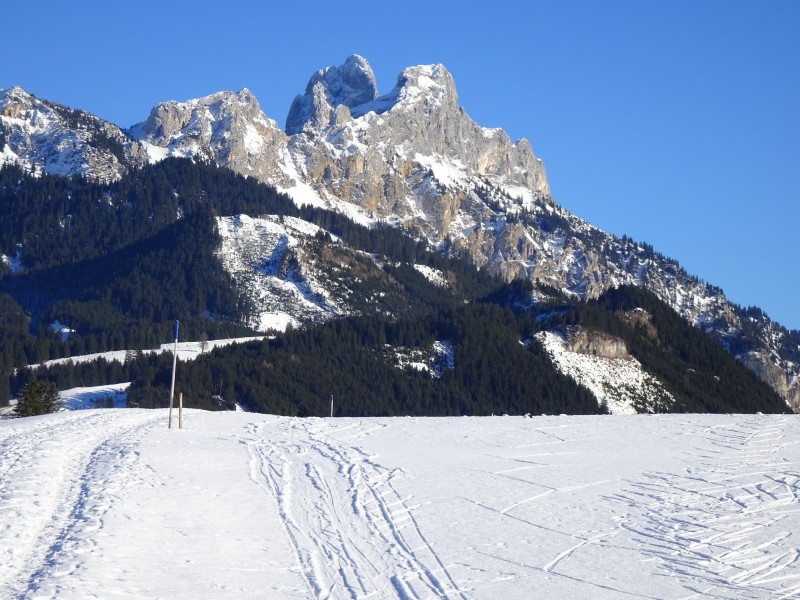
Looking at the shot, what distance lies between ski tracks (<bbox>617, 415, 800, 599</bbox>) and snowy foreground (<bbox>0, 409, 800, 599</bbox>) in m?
0.08

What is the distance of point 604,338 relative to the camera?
197 meters

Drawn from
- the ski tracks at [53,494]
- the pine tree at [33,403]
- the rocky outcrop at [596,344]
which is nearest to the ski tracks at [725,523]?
the ski tracks at [53,494]

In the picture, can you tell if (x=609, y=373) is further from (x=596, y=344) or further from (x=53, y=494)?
(x=53, y=494)

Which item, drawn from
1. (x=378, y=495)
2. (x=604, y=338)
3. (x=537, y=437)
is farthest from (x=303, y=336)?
(x=378, y=495)

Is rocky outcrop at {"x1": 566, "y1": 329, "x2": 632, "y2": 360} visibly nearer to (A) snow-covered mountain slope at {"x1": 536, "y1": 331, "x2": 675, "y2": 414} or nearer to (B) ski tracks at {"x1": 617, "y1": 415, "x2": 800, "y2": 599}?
(A) snow-covered mountain slope at {"x1": 536, "y1": 331, "x2": 675, "y2": 414}

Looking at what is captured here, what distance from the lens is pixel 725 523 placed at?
27.8 meters

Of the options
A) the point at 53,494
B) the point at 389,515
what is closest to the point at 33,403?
the point at 53,494

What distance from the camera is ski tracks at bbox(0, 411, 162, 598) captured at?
814 inches

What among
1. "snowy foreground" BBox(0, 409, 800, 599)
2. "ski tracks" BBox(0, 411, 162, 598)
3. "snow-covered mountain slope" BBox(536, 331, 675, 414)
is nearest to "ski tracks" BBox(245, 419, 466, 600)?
"snowy foreground" BBox(0, 409, 800, 599)

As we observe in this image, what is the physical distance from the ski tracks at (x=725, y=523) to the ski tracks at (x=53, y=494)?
13596 mm

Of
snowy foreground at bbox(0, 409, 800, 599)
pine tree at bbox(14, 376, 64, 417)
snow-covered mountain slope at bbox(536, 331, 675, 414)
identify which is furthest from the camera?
snow-covered mountain slope at bbox(536, 331, 675, 414)

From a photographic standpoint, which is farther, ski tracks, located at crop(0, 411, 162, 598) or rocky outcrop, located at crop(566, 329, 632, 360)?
rocky outcrop, located at crop(566, 329, 632, 360)

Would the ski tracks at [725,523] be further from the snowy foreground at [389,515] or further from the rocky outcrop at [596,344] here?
the rocky outcrop at [596,344]

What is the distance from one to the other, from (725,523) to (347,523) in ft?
34.9
